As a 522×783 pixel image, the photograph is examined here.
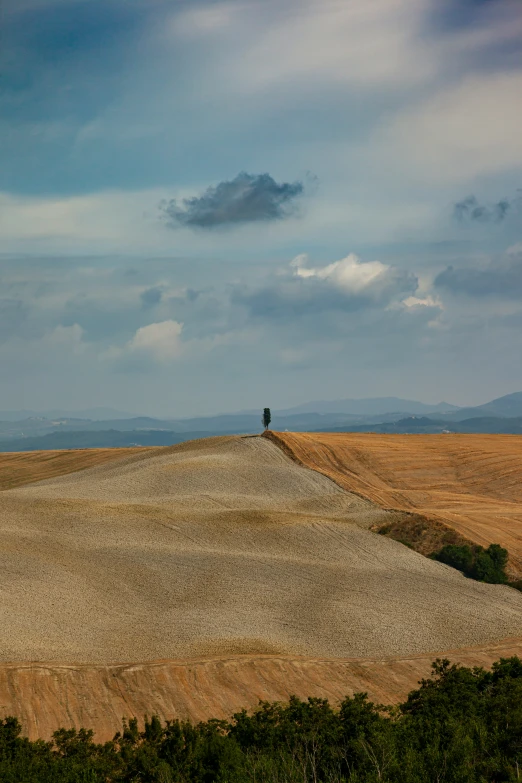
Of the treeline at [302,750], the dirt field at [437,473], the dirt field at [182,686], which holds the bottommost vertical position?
the dirt field at [182,686]

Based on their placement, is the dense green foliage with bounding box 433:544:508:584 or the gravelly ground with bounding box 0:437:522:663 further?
the dense green foliage with bounding box 433:544:508:584

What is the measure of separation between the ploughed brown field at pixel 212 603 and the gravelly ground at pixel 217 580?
128mm

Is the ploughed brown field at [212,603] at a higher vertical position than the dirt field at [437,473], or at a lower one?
lower

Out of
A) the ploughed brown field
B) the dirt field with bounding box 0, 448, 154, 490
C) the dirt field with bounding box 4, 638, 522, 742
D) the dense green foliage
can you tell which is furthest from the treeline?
the dirt field with bounding box 0, 448, 154, 490

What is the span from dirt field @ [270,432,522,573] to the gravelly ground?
4.77 meters

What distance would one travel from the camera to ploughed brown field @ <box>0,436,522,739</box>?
28641mm

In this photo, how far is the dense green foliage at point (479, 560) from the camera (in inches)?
1781

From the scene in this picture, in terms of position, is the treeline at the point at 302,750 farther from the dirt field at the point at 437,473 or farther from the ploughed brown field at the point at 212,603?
the dirt field at the point at 437,473

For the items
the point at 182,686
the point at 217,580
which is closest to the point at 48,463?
the point at 217,580

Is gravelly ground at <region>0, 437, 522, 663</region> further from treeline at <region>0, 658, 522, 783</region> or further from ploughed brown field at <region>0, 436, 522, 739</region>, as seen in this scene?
treeline at <region>0, 658, 522, 783</region>

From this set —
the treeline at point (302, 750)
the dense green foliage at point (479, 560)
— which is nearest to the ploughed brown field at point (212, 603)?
the dense green foliage at point (479, 560)

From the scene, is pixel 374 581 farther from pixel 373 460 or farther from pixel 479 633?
pixel 373 460

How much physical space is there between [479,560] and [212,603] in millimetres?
17229

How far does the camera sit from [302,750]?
2119 centimetres
